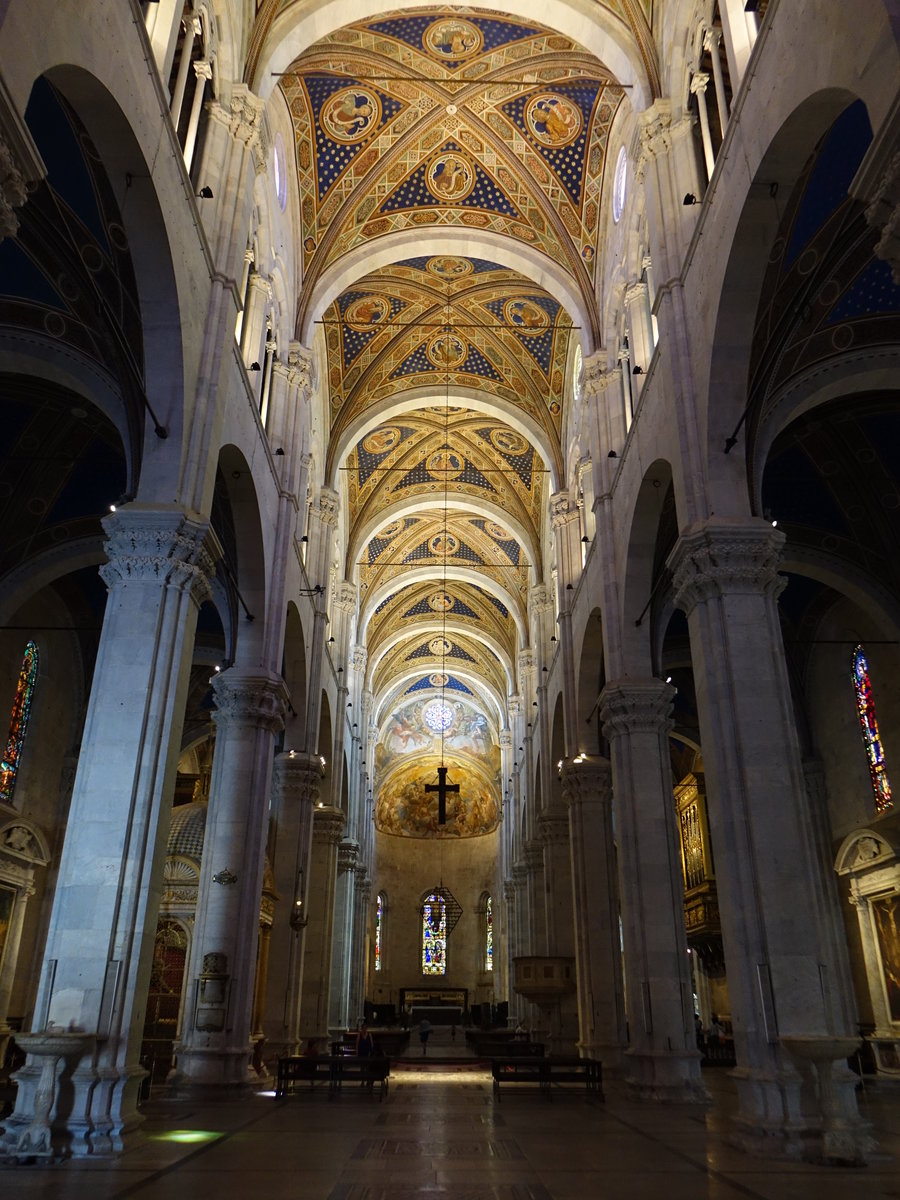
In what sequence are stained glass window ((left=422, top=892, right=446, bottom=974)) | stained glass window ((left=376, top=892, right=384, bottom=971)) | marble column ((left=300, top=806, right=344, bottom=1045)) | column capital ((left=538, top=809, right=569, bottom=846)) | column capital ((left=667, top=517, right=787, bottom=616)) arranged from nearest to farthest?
1. column capital ((left=667, top=517, right=787, bottom=616))
2. marble column ((left=300, top=806, right=344, bottom=1045))
3. column capital ((left=538, top=809, right=569, bottom=846))
4. stained glass window ((left=376, top=892, right=384, bottom=971))
5. stained glass window ((left=422, top=892, right=446, bottom=974))

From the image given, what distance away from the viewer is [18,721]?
19516mm

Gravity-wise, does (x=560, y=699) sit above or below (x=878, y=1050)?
above

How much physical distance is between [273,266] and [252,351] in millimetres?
2320

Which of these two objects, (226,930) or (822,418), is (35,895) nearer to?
(226,930)

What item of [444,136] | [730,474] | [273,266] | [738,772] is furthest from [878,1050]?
[444,136]

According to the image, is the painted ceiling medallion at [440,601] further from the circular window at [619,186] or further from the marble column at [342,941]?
the circular window at [619,186]

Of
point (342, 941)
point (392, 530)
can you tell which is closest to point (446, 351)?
point (392, 530)

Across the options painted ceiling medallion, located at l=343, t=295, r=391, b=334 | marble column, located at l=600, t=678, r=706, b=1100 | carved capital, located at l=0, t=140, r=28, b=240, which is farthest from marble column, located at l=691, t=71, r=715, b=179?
painted ceiling medallion, located at l=343, t=295, r=391, b=334

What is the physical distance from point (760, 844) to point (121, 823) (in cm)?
618

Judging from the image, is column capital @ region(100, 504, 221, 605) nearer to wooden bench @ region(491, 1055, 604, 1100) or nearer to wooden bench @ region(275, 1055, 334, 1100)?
wooden bench @ region(275, 1055, 334, 1100)

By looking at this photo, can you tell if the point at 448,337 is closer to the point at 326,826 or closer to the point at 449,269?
the point at 449,269

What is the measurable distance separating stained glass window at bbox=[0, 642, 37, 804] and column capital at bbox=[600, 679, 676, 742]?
39.9ft

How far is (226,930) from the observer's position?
44.1 ft

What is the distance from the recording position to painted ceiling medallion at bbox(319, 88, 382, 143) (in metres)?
17.6
